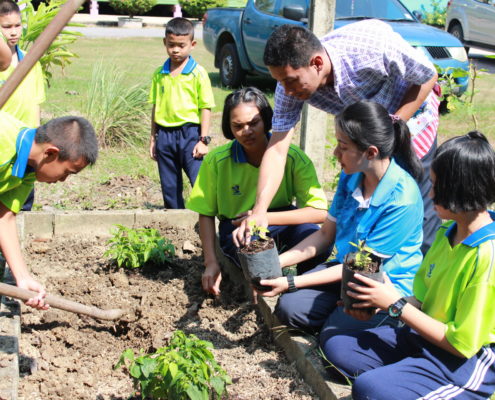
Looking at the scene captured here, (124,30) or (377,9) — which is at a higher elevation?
(377,9)

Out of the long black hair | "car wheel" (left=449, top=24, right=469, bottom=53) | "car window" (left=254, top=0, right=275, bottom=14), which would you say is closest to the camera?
the long black hair

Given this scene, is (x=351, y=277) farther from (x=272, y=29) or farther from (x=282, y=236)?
(x=272, y=29)

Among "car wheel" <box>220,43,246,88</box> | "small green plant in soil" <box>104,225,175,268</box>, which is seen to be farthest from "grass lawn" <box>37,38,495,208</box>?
"small green plant in soil" <box>104,225,175,268</box>

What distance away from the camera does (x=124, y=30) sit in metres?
23.1

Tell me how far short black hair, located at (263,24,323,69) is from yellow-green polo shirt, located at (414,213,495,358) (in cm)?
123

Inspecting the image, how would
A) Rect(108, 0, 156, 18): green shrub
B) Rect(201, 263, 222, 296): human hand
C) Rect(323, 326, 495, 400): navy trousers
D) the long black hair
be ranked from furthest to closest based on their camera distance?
Rect(108, 0, 156, 18): green shrub < Rect(201, 263, 222, 296): human hand < the long black hair < Rect(323, 326, 495, 400): navy trousers

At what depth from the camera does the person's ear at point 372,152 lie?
3232mm

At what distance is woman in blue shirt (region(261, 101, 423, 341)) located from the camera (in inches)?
127

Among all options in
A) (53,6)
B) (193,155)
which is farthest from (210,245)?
(53,6)

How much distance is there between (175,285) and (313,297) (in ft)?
3.95

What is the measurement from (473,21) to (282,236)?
13.4 m

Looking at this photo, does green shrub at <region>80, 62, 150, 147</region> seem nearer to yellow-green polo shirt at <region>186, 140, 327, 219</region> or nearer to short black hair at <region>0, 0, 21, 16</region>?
short black hair at <region>0, 0, 21, 16</region>

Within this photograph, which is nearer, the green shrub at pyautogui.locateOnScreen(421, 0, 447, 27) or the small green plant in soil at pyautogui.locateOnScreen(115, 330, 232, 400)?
the small green plant in soil at pyautogui.locateOnScreen(115, 330, 232, 400)

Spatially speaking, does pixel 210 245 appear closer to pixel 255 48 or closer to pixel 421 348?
pixel 421 348
